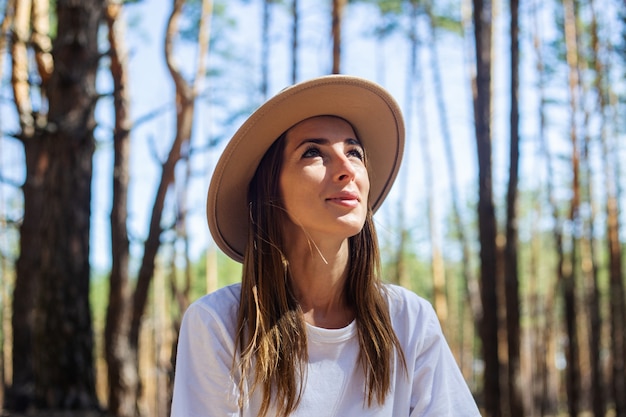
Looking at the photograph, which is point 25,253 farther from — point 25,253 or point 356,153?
point 356,153

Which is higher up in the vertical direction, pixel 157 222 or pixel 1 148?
pixel 1 148

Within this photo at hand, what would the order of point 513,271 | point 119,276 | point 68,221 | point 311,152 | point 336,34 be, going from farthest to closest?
1. point 336,34
2. point 119,276
3. point 513,271
4. point 68,221
5. point 311,152

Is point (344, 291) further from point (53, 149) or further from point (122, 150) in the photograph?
point (122, 150)

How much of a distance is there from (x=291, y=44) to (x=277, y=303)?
32.3ft

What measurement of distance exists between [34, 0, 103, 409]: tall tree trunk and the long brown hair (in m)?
3.31

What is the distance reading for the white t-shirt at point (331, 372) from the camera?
1.60 m

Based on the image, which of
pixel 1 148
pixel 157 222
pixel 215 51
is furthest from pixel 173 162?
pixel 1 148

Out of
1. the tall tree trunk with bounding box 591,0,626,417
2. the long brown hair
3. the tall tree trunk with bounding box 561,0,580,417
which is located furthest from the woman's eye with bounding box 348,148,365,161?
the tall tree trunk with bounding box 591,0,626,417

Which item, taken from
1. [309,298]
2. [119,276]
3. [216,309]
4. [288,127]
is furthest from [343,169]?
[119,276]

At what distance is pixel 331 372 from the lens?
169cm

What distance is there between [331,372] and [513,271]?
Result: 6.45m

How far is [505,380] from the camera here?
736 cm

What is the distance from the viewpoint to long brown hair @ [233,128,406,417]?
1627 mm

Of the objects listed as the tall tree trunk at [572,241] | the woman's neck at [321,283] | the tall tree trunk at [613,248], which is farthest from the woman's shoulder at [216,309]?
the tall tree trunk at [613,248]
